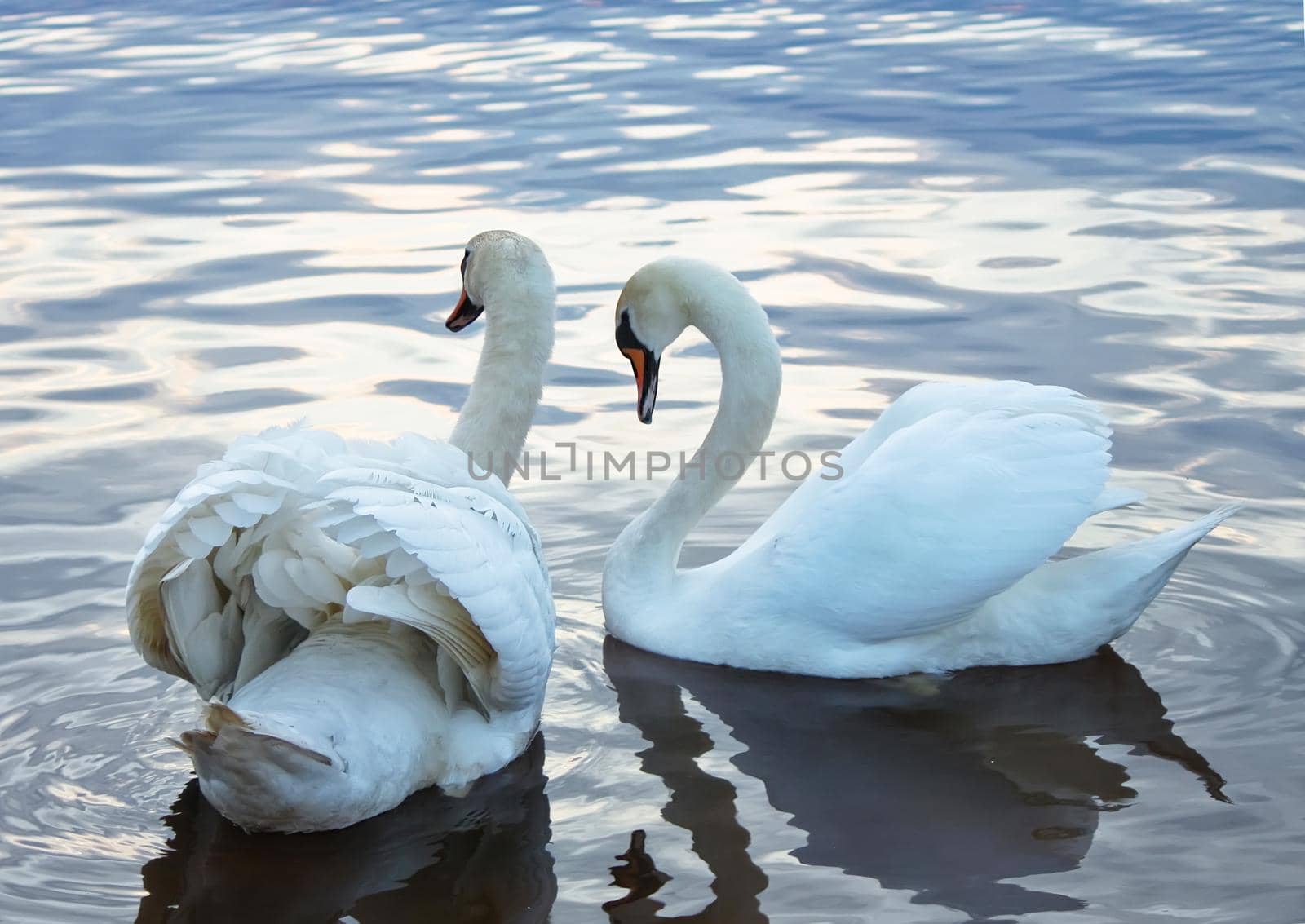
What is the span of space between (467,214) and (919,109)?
169 inches

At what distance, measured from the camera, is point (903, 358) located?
323 inches

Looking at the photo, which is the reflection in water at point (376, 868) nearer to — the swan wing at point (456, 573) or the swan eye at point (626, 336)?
the swan wing at point (456, 573)

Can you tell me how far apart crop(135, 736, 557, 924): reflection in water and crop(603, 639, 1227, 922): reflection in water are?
26 cm

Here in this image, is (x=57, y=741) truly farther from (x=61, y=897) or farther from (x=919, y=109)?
(x=919, y=109)

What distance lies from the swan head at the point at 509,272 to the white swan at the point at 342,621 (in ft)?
3.26

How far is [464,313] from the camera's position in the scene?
19.9ft

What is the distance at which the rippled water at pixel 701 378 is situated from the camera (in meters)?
4.32

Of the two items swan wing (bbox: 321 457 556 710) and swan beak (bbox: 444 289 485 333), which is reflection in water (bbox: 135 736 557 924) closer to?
swan wing (bbox: 321 457 556 710)

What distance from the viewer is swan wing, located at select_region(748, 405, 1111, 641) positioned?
16.7 feet

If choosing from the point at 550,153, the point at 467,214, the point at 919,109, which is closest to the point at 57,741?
the point at 467,214

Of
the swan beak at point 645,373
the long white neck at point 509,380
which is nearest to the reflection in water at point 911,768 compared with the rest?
the long white neck at point 509,380

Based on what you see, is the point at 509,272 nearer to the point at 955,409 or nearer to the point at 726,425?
the point at 726,425

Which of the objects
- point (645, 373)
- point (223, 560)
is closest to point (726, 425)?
point (645, 373)

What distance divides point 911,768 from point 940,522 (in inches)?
28.4
